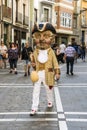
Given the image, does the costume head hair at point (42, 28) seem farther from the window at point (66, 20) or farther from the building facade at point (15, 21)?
the window at point (66, 20)

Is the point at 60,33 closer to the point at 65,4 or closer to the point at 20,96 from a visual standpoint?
the point at 65,4

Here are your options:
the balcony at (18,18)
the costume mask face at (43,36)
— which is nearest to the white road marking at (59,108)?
the costume mask face at (43,36)

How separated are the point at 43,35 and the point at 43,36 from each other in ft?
0.07

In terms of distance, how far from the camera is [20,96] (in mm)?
12844

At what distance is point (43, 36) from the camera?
1001 centimetres

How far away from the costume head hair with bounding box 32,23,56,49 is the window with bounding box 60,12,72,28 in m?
52.4

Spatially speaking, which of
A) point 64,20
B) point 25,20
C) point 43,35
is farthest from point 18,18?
point 43,35

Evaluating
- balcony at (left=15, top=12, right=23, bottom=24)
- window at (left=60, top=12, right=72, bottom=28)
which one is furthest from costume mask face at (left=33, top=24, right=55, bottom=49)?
window at (left=60, top=12, right=72, bottom=28)

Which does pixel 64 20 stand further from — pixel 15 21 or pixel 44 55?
pixel 44 55

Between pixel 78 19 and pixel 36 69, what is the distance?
61.1 meters

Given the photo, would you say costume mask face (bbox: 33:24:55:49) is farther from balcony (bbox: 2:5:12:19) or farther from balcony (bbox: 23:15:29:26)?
balcony (bbox: 23:15:29:26)

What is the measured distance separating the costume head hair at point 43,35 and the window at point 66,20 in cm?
5236

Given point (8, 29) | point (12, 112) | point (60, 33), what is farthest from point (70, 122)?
point (60, 33)

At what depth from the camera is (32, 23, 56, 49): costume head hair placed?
32.7 ft
